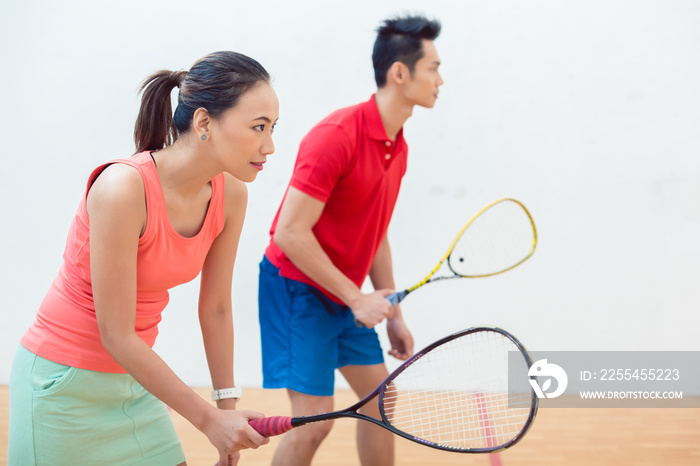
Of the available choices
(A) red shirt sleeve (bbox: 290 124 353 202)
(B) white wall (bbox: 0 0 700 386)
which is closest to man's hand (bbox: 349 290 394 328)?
(A) red shirt sleeve (bbox: 290 124 353 202)

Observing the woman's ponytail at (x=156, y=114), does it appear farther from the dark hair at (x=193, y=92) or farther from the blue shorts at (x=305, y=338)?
the blue shorts at (x=305, y=338)

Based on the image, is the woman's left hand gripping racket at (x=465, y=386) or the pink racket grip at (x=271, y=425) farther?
the woman's left hand gripping racket at (x=465, y=386)

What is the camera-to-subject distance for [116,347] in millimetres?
1073

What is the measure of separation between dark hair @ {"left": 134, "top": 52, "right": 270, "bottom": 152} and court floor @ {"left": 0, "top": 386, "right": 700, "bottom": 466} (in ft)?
5.14

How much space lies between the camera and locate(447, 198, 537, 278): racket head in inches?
107

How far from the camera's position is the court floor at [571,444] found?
2.48m

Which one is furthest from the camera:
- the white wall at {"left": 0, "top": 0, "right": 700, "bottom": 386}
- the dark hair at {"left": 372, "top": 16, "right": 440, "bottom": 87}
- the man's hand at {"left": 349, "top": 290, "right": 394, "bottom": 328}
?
the white wall at {"left": 0, "top": 0, "right": 700, "bottom": 386}

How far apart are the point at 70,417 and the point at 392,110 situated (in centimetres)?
109

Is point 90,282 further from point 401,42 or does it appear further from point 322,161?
point 401,42

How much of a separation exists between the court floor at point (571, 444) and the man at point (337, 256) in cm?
75

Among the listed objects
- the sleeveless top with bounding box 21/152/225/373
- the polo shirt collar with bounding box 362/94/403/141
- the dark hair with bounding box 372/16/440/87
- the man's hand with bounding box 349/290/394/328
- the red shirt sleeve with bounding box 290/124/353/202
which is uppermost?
the dark hair with bounding box 372/16/440/87

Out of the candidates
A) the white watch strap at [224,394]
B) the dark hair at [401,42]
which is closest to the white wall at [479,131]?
the dark hair at [401,42]

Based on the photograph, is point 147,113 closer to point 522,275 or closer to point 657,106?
point 522,275

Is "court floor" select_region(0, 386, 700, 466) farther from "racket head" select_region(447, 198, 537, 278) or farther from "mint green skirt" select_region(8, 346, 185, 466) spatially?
"mint green skirt" select_region(8, 346, 185, 466)
